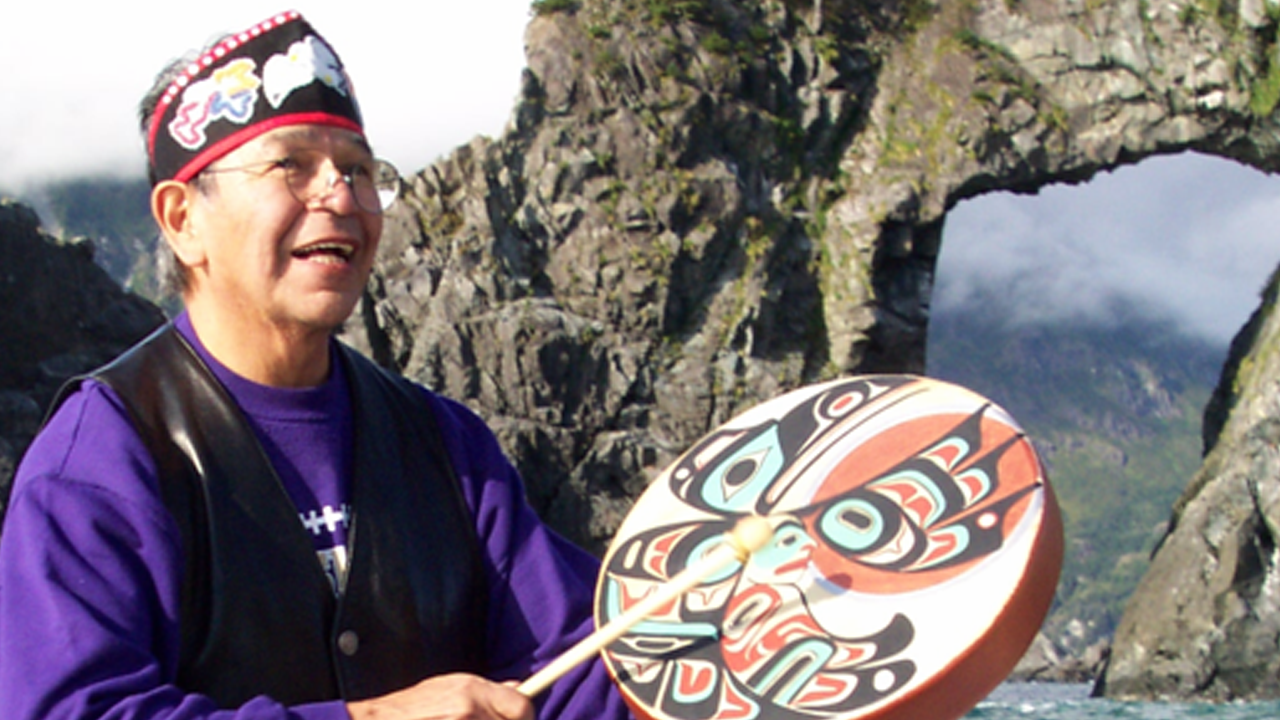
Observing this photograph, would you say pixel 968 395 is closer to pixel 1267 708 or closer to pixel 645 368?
pixel 645 368

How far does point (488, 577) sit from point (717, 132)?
112 ft

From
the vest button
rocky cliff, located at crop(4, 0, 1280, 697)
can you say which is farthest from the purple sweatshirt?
rocky cliff, located at crop(4, 0, 1280, 697)

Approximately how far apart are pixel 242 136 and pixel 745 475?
41.3 inches

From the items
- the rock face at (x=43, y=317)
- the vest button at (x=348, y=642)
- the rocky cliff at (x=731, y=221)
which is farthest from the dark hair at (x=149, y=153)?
the rock face at (x=43, y=317)

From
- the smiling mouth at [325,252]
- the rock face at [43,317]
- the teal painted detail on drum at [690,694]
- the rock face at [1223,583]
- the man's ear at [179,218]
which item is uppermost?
the man's ear at [179,218]

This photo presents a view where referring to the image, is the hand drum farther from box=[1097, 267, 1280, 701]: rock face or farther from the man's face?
box=[1097, 267, 1280, 701]: rock face

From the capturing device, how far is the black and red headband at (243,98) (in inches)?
82.7

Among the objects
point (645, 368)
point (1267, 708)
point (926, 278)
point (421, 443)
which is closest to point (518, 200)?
point (645, 368)

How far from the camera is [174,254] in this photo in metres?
2.20

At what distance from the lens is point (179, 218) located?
216cm

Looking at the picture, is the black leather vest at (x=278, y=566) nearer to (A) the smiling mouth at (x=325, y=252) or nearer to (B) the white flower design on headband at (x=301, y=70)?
(A) the smiling mouth at (x=325, y=252)

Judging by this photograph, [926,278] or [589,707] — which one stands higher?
[589,707]

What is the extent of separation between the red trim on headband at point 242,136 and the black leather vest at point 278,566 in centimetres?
25

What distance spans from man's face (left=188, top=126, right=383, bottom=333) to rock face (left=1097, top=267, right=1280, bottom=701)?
1365 inches
